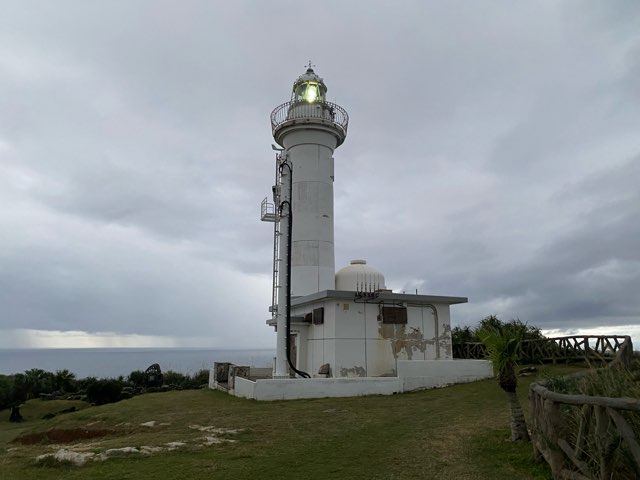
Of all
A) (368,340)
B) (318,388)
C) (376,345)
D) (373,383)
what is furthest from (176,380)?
(373,383)

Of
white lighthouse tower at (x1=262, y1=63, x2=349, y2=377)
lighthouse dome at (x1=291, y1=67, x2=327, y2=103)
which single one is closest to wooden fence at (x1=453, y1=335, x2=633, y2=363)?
white lighthouse tower at (x1=262, y1=63, x2=349, y2=377)

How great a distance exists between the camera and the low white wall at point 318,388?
17.0 metres

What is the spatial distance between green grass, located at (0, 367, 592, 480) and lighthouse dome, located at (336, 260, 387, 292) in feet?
25.3

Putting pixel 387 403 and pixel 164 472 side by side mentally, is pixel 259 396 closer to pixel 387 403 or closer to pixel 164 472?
pixel 387 403

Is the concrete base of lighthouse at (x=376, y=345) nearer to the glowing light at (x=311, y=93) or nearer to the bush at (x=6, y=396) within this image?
the bush at (x=6, y=396)

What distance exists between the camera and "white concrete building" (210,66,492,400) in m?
18.8

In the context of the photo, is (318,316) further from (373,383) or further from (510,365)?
(510,365)

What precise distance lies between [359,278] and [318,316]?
3.91 metres

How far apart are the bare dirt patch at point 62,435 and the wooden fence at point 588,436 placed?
10805 mm

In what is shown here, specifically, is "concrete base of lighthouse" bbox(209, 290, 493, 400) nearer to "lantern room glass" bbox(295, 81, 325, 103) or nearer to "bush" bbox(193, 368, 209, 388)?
"bush" bbox(193, 368, 209, 388)

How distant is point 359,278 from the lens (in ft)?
78.8

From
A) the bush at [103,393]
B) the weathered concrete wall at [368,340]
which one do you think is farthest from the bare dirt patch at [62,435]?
the weathered concrete wall at [368,340]

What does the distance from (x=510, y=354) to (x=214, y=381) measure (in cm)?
1778

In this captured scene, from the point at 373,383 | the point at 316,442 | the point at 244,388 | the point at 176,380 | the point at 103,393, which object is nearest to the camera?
the point at 316,442
